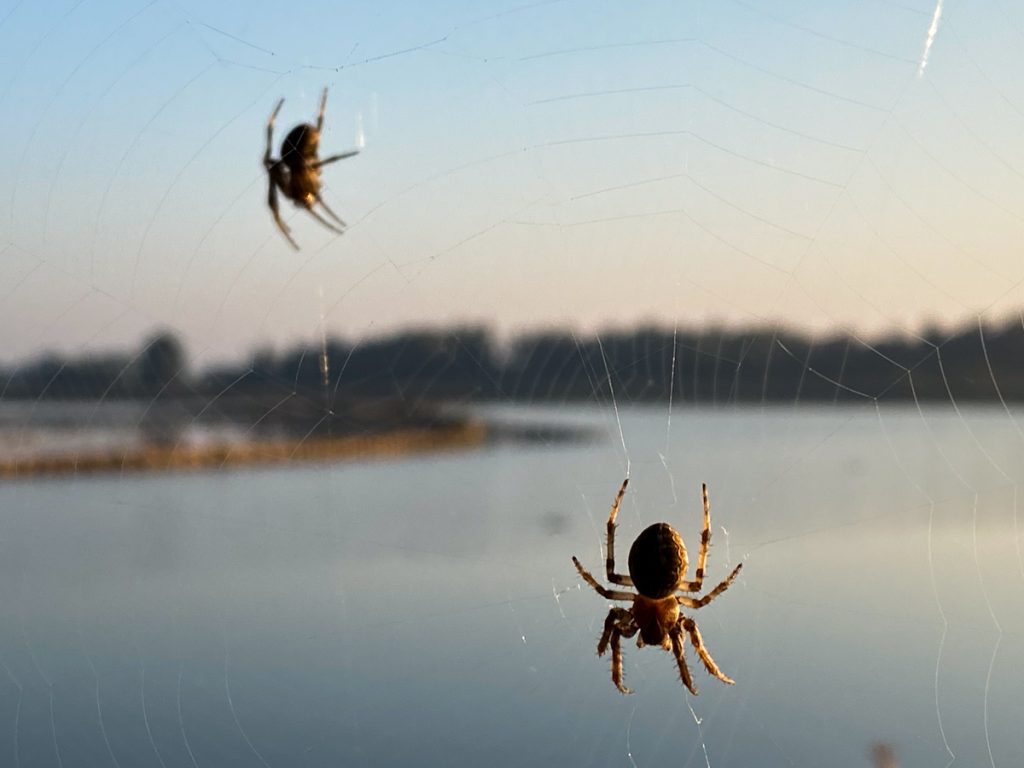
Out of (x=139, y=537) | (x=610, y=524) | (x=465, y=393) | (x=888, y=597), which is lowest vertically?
(x=139, y=537)

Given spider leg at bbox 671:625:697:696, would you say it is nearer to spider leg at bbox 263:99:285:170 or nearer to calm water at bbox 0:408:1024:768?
calm water at bbox 0:408:1024:768

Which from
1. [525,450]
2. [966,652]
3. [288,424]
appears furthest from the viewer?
[525,450]

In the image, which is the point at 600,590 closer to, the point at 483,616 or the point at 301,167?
the point at 301,167

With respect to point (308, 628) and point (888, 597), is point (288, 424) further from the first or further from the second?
point (888, 597)

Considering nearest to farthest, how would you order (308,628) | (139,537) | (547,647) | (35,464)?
(547,647) < (308,628) < (35,464) < (139,537)

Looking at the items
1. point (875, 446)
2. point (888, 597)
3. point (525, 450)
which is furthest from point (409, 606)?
point (875, 446)

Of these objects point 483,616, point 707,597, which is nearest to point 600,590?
point 707,597

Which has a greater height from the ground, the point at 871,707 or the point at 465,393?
the point at 465,393
